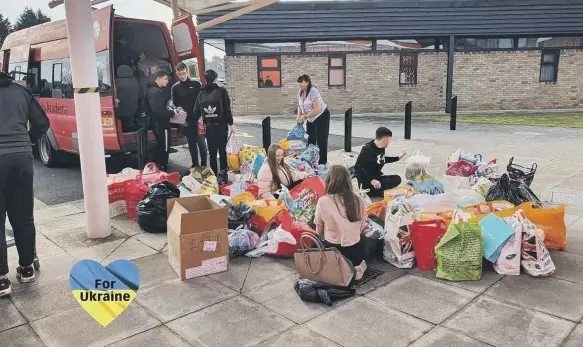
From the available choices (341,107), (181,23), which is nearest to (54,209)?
(181,23)

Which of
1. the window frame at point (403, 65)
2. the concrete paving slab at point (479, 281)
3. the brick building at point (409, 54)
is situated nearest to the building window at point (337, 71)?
the brick building at point (409, 54)

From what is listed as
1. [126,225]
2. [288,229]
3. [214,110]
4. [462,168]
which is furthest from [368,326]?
[214,110]

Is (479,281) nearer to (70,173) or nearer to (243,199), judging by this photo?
(243,199)

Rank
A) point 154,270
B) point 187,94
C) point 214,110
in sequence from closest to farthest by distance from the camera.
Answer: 1. point 154,270
2. point 214,110
3. point 187,94

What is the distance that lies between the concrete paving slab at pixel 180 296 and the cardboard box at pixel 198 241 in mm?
122

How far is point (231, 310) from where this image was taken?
12.6ft

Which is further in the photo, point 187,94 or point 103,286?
point 187,94

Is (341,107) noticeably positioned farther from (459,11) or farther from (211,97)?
(211,97)

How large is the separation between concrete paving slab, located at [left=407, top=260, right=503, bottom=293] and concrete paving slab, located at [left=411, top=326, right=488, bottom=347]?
0.80 meters

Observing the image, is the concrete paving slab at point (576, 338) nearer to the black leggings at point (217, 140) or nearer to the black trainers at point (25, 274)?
the black trainers at point (25, 274)

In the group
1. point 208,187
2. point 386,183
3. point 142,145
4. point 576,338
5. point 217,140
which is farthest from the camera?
point 142,145

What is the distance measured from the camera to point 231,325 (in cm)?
361

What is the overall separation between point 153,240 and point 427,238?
2.93 m

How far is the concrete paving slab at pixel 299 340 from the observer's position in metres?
3.33
